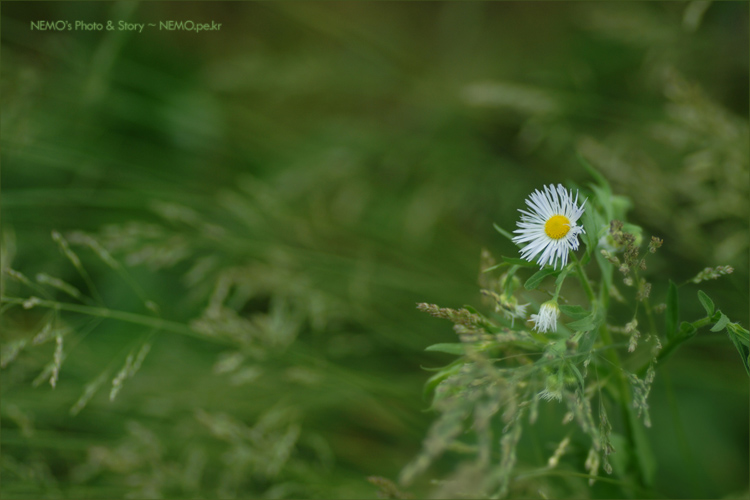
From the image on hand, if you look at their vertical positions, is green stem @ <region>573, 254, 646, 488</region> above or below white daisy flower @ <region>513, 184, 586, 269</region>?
below

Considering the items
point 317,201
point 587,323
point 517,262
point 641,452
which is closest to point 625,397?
point 641,452

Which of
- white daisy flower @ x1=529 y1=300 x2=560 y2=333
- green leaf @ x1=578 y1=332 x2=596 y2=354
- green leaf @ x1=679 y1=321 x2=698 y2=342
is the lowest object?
green leaf @ x1=578 y1=332 x2=596 y2=354

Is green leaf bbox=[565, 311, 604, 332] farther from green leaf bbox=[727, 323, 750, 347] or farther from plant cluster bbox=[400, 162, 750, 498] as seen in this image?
green leaf bbox=[727, 323, 750, 347]

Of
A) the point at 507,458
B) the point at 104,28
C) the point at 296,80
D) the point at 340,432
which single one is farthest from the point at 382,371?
the point at 104,28

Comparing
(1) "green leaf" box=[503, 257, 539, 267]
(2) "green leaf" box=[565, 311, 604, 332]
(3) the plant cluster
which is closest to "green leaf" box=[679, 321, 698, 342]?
(3) the plant cluster

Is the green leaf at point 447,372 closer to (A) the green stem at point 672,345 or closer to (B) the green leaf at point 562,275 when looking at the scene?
(B) the green leaf at point 562,275

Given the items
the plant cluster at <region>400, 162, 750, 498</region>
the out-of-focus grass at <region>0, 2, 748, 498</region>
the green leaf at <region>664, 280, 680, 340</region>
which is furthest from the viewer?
the out-of-focus grass at <region>0, 2, 748, 498</region>

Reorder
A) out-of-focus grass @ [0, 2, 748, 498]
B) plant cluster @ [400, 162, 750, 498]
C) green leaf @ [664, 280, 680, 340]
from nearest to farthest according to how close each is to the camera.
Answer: plant cluster @ [400, 162, 750, 498]
green leaf @ [664, 280, 680, 340]
out-of-focus grass @ [0, 2, 748, 498]
